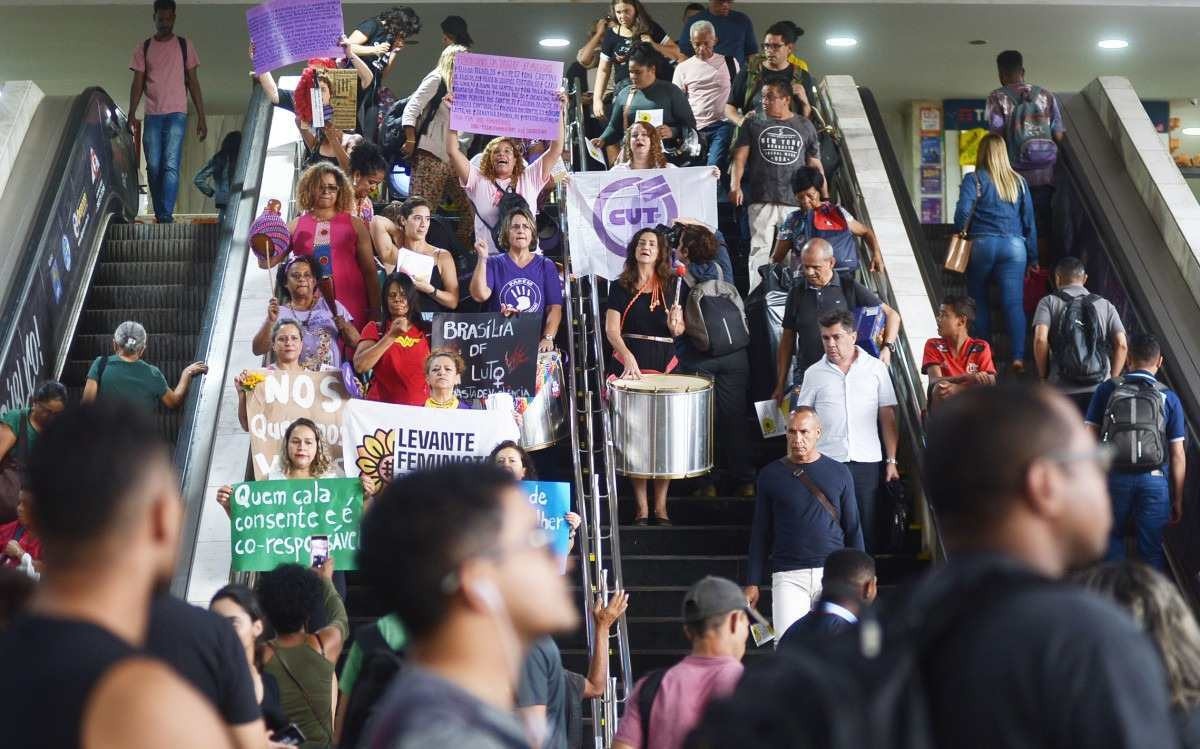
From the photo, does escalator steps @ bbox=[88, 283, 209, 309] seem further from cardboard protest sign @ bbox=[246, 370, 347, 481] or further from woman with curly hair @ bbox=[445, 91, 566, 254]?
cardboard protest sign @ bbox=[246, 370, 347, 481]

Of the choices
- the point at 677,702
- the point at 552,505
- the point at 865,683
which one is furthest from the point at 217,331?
the point at 865,683

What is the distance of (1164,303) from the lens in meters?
11.3

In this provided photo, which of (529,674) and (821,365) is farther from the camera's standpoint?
(821,365)

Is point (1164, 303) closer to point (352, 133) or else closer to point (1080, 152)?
point (1080, 152)

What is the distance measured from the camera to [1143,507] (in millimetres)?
9250

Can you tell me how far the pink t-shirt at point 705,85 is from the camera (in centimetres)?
1452

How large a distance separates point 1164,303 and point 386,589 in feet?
31.0

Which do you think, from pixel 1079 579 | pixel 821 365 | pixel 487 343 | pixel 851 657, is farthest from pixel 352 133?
pixel 851 657

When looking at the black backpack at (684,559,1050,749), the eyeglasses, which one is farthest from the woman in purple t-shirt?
the black backpack at (684,559,1050,749)

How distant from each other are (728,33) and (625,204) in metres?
3.45

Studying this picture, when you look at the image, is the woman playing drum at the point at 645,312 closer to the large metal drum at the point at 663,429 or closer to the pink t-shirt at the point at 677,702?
the large metal drum at the point at 663,429

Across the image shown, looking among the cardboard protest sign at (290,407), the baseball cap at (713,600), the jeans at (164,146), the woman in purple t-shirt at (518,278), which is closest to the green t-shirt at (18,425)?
the cardboard protest sign at (290,407)

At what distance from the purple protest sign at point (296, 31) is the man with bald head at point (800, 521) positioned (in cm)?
571

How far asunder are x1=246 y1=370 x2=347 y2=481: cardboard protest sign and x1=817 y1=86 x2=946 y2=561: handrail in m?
3.27
